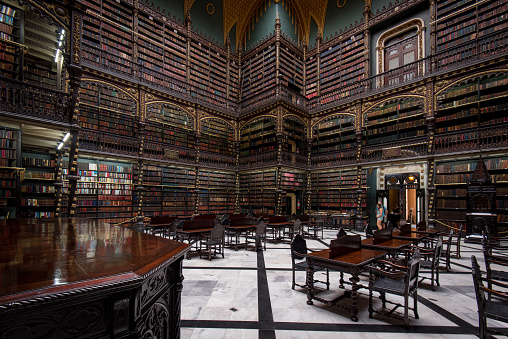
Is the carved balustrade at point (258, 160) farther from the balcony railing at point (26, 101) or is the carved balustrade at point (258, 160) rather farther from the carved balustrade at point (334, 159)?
the balcony railing at point (26, 101)

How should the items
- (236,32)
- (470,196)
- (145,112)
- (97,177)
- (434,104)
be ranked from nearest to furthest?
(470,196), (97,177), (434,104), (145,112), (236,32)

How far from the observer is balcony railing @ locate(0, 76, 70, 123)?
4.74 metres

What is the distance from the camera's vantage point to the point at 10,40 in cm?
635

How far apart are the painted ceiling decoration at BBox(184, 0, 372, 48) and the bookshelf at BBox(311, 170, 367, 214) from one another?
8.11 m

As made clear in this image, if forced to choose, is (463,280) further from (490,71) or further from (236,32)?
(236,32)

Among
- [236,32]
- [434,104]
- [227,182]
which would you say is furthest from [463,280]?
[236,32]

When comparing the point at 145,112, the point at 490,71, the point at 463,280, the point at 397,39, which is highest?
the point at 397,39

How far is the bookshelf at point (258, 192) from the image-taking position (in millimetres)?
12188

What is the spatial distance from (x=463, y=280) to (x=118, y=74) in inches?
469

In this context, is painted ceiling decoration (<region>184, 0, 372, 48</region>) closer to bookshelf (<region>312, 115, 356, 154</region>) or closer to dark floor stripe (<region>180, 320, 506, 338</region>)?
bookshelf (<region>312, 115, 356, 154</region>)

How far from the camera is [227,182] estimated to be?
43.5 feet

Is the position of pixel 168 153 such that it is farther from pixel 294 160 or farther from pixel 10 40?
pixel 294 160

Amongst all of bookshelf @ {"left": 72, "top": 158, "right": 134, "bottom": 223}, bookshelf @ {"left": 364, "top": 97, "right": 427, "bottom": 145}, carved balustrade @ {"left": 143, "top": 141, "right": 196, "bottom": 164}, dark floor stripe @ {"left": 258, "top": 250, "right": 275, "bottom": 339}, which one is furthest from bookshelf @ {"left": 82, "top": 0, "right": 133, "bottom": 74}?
bookshelf @ {"left": 364, "top": 97, "right": 427, "bottom": 145}

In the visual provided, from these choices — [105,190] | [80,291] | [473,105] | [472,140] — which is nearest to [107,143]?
[105,190]
